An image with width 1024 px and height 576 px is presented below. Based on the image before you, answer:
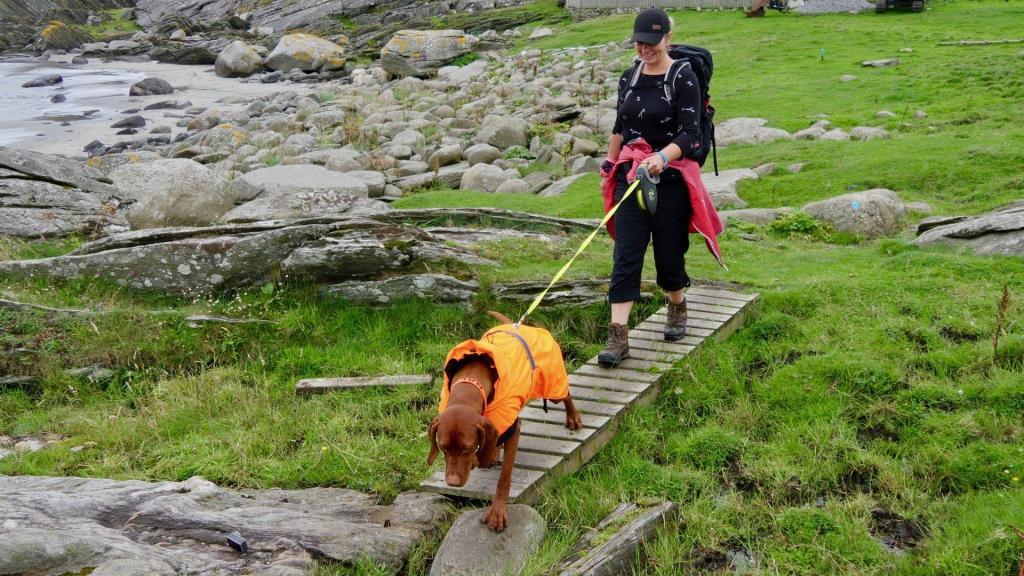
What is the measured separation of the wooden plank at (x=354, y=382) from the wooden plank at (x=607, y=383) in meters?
1.33

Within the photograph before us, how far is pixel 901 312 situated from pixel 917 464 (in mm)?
2388

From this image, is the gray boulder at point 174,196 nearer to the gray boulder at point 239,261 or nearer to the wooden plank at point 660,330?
the gray boulder at point 239,261

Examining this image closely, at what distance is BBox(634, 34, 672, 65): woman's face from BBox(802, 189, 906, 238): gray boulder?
18.7 ft

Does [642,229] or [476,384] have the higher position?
[642,229]

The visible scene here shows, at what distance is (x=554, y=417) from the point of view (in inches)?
249

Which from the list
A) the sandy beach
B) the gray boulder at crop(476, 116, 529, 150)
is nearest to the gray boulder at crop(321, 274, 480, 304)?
the gray boulder at crop(476, 116, 529, 150)

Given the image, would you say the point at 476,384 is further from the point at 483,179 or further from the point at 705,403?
the point at 483,179

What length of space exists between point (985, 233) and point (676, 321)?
160 inches

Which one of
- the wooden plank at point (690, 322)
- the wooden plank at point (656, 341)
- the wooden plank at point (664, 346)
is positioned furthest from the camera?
the wooden plank at point (690, 322)

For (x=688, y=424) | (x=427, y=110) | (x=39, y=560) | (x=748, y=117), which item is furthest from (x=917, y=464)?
(x=427, y=110)

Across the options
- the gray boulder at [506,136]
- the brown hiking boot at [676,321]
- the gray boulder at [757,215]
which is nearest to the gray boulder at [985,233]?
the gray boulder at [757,215]

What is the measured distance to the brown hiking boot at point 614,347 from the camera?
275 inches

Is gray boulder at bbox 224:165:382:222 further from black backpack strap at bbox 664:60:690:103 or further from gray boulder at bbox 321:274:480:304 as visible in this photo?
black backpack strap at bbox 664:60:690:103

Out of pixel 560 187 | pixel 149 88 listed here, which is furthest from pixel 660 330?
pixel 149 88
